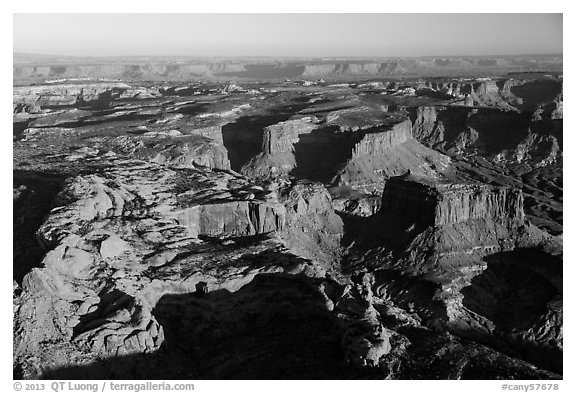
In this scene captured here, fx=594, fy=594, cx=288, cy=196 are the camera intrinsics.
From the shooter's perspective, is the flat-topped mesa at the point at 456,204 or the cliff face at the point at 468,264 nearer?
the cliff face at the point at 468,264

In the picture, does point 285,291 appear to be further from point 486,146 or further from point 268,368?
point 486,146

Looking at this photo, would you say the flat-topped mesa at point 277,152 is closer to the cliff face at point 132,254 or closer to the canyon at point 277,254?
the canyon at point 277,254

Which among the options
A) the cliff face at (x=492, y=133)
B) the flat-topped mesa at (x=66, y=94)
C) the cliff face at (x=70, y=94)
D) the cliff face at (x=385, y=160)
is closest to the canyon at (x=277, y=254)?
the cliff face at (x=385, y=160)

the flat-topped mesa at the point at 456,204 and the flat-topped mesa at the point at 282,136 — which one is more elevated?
the flat-topped mesa at the point at 282,136

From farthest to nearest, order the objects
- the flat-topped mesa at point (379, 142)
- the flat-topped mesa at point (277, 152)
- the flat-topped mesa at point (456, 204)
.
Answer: the flat-topped mesa at point (277, 152) → the flat-topped mesa at point (379, 142) → the flat-topped mesa at point (456, 204)

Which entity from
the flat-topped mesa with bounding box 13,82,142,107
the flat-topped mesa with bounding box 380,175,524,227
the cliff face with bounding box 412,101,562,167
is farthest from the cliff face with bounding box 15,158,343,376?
the flat-topped mesa with bounding box 13,82,142,107

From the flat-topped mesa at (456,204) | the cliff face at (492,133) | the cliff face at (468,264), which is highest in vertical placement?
the cliff face at (492,133)

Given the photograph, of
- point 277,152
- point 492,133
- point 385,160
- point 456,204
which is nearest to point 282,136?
point 277,152
